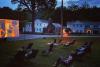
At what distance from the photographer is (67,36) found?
3.96 m

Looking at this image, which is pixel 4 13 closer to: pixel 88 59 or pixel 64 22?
pixel 64 22

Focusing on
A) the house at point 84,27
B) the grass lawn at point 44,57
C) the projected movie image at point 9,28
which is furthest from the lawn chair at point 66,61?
the projected movie image at point 9,28

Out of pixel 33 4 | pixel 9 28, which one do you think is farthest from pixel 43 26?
pixel 9 28

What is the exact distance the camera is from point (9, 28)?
12.6 ft

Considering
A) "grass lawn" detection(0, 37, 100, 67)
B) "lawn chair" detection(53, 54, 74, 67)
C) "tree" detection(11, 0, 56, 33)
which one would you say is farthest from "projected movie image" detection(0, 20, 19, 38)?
"lawn chair" detection(53, 54, 74, 67)

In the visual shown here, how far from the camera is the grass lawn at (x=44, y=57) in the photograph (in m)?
3.85

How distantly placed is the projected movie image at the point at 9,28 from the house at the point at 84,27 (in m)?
0.61

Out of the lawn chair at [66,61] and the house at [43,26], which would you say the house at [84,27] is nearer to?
the house at [43,26]

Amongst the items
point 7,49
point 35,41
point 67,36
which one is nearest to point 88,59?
point 67,36

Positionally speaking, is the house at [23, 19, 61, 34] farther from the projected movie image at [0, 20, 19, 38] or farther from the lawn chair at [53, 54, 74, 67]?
the lawn chair at [53, 54, 74, 67]

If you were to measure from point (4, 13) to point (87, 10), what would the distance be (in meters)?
0.97

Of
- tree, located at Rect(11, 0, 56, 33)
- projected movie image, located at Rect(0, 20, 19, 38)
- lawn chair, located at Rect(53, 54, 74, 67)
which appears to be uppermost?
tree, located at Rect(11, 0, 56, 33)

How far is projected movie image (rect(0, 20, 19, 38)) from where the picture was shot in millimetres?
3828

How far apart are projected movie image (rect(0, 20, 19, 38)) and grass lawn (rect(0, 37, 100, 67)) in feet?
0.30
